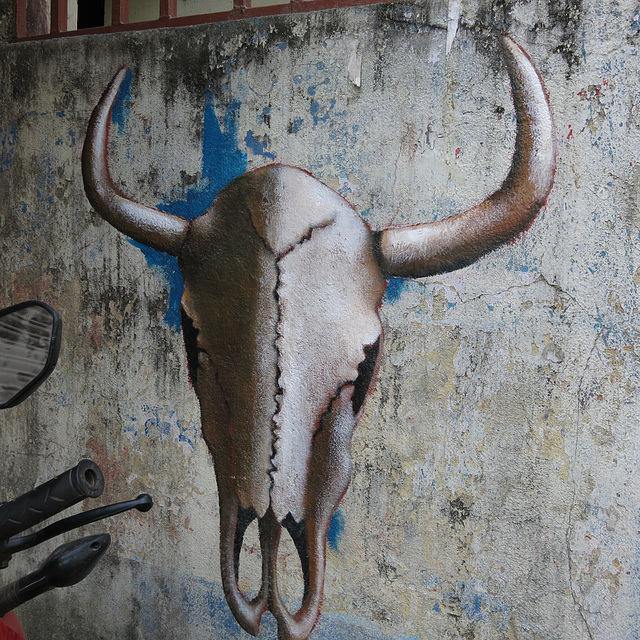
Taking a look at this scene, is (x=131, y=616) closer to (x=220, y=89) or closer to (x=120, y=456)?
(x=120, y=456)

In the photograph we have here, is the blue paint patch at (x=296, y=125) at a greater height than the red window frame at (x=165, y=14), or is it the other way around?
the red window frame at (x=165, y=14)

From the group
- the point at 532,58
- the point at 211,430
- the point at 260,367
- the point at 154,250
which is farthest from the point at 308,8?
the point at 211,430

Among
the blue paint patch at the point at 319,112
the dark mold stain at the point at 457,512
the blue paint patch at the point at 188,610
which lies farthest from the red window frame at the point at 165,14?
the blue paint patch at the point at 188,610

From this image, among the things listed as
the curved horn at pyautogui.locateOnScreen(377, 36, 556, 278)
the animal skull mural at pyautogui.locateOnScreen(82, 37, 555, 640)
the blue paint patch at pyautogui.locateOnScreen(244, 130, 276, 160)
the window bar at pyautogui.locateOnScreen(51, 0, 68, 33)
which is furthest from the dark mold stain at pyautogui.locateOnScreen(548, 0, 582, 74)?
the window bar at pyautogui.locateOnScreen(51, 0, 68, 33)

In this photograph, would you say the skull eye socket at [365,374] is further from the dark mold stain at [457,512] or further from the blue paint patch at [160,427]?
the blue paint patch at [160,427]

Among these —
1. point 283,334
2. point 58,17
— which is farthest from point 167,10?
point 283,334

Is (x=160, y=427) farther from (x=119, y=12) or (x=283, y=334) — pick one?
(x=119, y=12)

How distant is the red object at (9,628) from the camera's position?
5.19 feet

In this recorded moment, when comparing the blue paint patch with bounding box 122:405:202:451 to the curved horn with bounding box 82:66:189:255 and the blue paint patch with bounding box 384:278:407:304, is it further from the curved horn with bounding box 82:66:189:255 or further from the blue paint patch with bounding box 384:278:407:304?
the blue paint patch with bounding box 384:278:407:304

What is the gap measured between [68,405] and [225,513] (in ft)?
3.20

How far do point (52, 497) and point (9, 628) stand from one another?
53 cm

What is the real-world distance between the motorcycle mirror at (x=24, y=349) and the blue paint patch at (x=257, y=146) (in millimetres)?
1261

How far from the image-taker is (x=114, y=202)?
9.11ft

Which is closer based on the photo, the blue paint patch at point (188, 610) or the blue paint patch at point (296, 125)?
the blue paint patch at point (296, 125)
